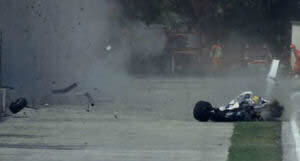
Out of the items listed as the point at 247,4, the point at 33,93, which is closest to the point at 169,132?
the point at 33,93

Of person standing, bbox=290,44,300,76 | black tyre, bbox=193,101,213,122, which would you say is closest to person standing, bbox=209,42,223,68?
person standing, bbox=290,44,300,76

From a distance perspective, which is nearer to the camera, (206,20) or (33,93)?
(33,93)

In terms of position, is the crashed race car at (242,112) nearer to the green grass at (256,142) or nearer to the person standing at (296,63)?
the green grass at (256,142)

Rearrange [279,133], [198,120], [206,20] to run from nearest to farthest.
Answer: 1. [279,133]
2. [198,120]
3. [206,20]

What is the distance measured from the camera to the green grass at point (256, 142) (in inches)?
596

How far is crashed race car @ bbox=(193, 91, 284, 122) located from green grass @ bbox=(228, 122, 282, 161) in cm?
52

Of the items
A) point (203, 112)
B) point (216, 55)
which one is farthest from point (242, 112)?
point (216, 55)

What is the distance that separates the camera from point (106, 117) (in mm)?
21547

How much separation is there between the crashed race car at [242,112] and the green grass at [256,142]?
523 mm

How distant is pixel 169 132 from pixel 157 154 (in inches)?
121

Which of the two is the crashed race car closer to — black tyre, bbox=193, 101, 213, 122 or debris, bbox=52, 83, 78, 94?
black tyre, bbox=193, 101, 213, 122

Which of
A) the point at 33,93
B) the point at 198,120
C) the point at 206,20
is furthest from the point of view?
the point at 206,20

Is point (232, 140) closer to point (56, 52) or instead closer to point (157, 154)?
point (157, 154)

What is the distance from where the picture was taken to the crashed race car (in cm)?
2020
